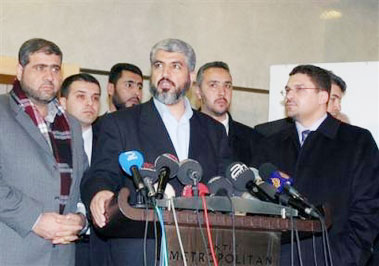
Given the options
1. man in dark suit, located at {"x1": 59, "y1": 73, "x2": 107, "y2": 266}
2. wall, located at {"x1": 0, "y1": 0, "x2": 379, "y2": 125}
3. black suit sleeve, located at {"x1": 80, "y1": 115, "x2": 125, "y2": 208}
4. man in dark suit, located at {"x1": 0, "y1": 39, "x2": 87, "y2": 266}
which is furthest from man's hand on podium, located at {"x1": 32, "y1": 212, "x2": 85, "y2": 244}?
wall, located at {"x1": 0, "y1": 0, "x2": 379, "y2": 125}

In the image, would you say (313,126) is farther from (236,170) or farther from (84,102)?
(84,102)

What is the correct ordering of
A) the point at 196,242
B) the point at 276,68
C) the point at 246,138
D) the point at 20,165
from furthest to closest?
the point at 276,68 → the point at 246,138 → the point at 20,165 → the point at 196,242

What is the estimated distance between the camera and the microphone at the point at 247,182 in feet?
8.73

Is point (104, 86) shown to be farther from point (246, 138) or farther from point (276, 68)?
point (246, 138)

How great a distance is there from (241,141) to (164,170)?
2.51 meters

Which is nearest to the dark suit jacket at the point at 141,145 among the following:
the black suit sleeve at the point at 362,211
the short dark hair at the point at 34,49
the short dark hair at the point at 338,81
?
the short dark hair at the point at 34,49

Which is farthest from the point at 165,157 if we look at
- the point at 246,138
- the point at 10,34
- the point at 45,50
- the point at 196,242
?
the point at 10,34

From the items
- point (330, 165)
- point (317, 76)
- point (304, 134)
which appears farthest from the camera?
point (317, 76)

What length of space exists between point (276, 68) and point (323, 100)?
67.2 inches

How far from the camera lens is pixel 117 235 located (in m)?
2.69

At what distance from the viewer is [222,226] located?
95.9 inches

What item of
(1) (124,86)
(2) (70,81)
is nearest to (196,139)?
(2) (70,81)

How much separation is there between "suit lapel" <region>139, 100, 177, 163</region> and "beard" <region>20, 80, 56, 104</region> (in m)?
0.55

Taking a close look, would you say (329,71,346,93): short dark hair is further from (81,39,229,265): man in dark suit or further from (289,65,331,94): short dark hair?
(81,39,229,265): man in dark suit
